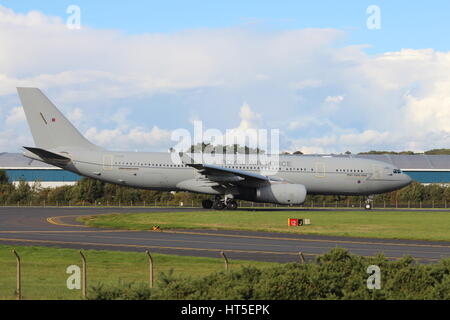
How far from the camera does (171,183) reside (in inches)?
2299

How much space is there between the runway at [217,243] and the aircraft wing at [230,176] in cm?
1222

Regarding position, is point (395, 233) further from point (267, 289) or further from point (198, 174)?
point (267, 289)

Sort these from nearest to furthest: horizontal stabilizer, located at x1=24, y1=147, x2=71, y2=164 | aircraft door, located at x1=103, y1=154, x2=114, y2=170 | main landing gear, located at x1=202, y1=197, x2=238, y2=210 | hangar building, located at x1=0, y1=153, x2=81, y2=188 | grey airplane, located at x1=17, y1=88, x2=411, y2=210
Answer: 1. horizontal stabilizer, located at x1=24, y1=147, x2=71, y2=164
2. grey airplane, located at x1=17, y1=88, x2=411, y2=210
3. main landing gear, located at x1=202, y1=197, x2=238, y2=210
4. aircraft door, located at x1=103, y1=154, x2=114, y2=170
5. hangar building, located at x1=0, y1=153, x2=81, y2=188

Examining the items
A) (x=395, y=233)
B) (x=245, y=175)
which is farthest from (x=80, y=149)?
(x=395, y=233)

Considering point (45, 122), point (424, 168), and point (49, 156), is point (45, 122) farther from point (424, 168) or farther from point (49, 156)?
point (424, 168)

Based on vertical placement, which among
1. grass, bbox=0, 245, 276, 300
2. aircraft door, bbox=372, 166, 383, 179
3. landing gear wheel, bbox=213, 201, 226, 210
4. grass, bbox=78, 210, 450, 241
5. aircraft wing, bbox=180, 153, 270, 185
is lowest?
grass, bbox=0, 245, 276, 300

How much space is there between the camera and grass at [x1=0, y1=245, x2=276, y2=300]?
66.7ft

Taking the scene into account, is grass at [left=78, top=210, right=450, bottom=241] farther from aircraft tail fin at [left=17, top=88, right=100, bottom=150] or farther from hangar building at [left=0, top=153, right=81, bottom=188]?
hangar building at [left=0, top=153, right=81, bottom=188]

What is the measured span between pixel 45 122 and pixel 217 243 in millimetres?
28288

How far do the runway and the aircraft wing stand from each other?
12.2 metres

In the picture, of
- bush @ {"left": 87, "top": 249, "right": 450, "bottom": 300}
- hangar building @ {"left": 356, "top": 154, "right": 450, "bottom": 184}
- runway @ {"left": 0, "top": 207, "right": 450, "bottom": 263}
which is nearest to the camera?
bush @ {"left": 87, "top": 249, "right": 450, "bottom": 300}

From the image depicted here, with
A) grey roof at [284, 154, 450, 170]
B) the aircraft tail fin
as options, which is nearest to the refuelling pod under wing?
the aircraft tail fin

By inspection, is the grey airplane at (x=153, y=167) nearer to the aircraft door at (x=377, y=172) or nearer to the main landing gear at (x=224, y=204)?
the main landing gear at (x=224, y=204)

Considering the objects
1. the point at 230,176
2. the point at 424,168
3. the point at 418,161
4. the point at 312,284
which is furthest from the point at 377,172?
the point at 418,161
